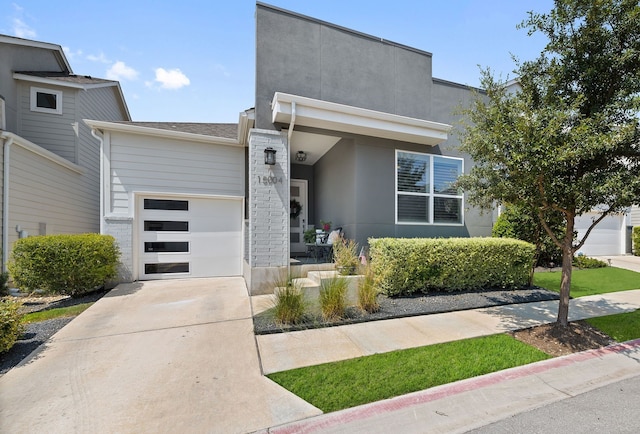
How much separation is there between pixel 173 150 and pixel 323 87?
456 cm

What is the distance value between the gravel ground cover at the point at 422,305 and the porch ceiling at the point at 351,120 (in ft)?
12.9

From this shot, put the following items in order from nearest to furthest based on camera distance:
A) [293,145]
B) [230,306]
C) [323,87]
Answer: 1. [230,306]
2. [323,87]
3. [293,145]

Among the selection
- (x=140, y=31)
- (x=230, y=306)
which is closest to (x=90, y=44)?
(x=140, y=31)

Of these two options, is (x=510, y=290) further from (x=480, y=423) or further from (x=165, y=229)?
(x=165, y=229)

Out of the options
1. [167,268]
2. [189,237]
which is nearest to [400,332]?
[189,237]

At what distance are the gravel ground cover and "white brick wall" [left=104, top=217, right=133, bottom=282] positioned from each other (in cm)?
476

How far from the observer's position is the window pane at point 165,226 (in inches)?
307

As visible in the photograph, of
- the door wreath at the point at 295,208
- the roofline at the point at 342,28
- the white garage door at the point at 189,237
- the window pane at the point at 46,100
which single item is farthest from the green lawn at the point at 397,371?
the window pane at the point at 46,100

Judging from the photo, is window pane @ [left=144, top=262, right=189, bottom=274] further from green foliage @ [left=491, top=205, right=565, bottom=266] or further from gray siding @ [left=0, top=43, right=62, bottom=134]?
green foliage @ [left=491, top=205, right=565, bottom=266]

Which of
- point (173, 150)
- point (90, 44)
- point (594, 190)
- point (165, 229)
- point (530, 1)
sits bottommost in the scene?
point (165, 229)

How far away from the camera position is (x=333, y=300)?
463 centimetres

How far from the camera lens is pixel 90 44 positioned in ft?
21.4

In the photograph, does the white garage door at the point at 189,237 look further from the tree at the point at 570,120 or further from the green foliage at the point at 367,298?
the tree at the point at 570,120

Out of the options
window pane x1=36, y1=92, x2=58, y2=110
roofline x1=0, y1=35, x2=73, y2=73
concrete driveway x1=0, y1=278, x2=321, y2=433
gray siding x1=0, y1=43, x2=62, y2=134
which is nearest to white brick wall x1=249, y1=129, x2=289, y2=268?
concrete driveway x1=0, y1=278, x2=321, y2=433
